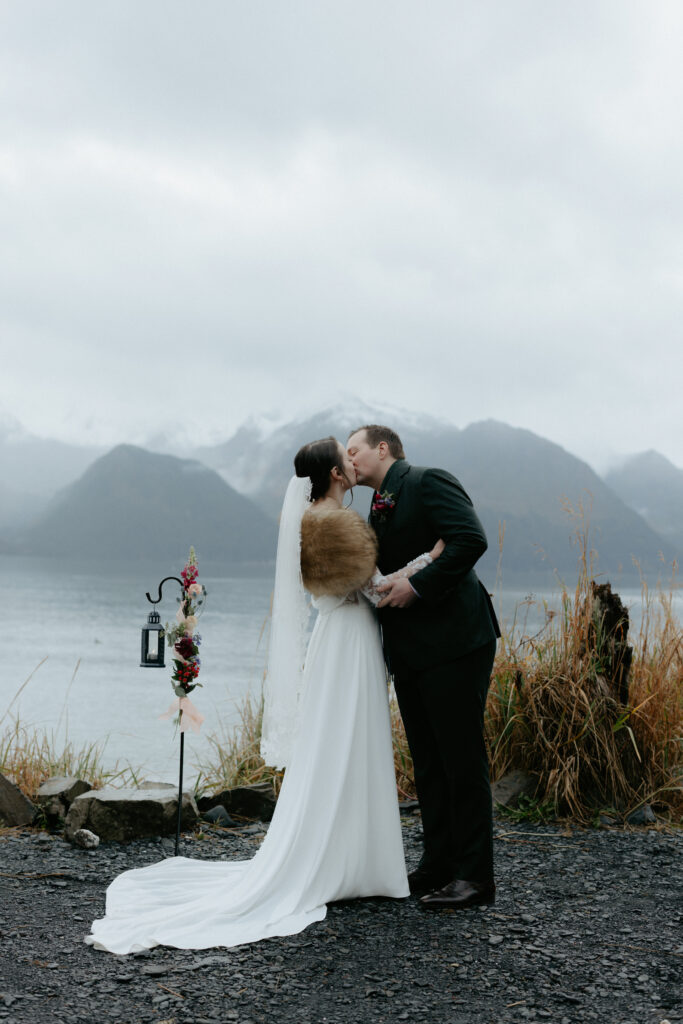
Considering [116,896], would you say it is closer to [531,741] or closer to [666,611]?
[531,741]

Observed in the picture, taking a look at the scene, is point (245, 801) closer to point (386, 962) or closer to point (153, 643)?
point (153, 643)

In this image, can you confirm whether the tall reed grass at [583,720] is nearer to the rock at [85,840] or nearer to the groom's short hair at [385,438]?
the groom's short hair at [385,438]

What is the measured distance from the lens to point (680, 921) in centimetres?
397

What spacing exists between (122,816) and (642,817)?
3162 mm

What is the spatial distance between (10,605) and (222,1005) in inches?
2292

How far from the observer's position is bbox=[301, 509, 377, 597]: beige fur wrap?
13.0 ft

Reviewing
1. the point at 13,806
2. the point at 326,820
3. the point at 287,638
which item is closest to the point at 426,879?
the point at 326,820

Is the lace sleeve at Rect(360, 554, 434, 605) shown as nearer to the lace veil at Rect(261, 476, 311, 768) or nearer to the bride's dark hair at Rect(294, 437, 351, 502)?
the lace veil at Rect(261, 476, 311, 768)

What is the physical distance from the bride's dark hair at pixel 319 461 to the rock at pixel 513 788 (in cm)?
274

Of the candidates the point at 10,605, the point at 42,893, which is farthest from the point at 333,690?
the point at 10,605

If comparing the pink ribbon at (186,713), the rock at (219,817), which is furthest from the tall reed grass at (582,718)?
the pink ribbon at (186,713)

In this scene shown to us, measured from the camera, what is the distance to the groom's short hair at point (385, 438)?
168 inches

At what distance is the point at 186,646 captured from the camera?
4.80 meters

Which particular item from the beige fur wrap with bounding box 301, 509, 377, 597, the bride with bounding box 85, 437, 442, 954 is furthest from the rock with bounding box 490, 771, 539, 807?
the beige fur wrap with bounding box 301, 509, 377, 597
